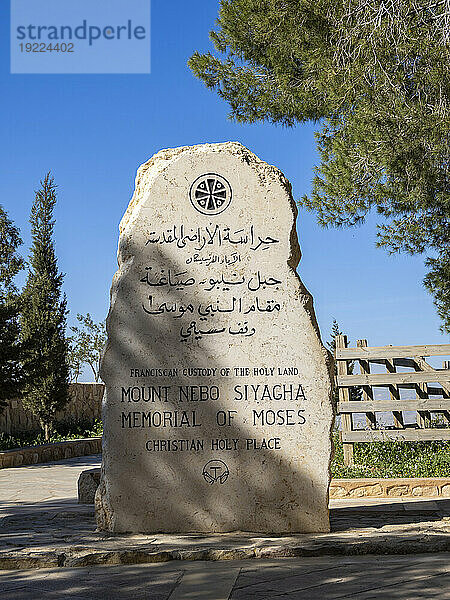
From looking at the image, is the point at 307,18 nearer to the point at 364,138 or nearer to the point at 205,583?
the point at 364,138

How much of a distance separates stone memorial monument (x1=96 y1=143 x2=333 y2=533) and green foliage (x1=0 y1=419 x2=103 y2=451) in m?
12.5

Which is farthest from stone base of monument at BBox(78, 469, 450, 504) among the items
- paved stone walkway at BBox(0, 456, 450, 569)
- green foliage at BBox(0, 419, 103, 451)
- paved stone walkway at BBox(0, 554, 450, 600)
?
green foliage at BBox(0, 419, 103, 451)

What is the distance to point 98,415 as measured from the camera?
1048 inches

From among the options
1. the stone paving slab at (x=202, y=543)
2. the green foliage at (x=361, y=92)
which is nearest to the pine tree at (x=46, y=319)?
the green foliage at (x=361, y=92)

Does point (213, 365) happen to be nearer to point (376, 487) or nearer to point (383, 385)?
point (376, 487)

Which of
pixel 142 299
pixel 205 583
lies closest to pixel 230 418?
pixel 142 299

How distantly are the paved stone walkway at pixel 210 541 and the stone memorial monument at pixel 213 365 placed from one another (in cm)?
33

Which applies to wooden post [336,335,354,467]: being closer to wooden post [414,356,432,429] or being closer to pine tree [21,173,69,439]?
wooden post [414,356,432,429]

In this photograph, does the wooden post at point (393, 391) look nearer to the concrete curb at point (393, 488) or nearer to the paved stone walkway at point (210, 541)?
the concrete curb at point (393, 488)

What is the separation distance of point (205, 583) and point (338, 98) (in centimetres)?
813

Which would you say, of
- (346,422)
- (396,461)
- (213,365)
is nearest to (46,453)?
(346,422)

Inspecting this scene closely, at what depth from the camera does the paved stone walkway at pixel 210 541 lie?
525cm

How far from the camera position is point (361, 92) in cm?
1086

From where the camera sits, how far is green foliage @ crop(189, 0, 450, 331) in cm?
1040
